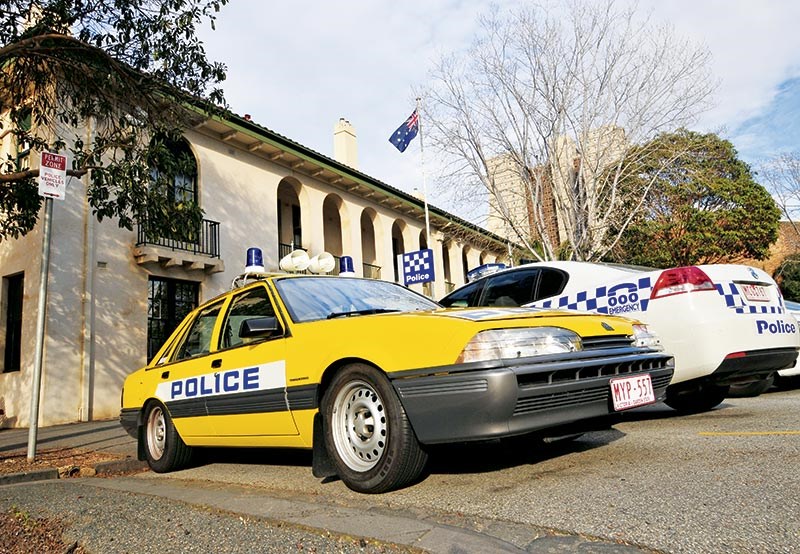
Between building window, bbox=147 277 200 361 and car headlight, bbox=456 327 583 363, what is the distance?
11.4m

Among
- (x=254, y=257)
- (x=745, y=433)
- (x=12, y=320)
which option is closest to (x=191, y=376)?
(x=745, y=433)

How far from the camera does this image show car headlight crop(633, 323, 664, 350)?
3.68 metres

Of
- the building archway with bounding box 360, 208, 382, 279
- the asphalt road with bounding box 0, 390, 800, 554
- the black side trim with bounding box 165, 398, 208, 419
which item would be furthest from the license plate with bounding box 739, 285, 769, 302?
the building archway with bounding box 360, 208, 382, 279

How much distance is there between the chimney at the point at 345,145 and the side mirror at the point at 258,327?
57.4ft

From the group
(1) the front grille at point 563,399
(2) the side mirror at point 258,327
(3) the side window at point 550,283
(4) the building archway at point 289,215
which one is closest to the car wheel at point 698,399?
(3) the side window at point 550,283

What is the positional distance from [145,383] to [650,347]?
443cm

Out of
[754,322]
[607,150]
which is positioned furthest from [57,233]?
[607,150]

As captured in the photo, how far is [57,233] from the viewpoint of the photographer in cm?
1097

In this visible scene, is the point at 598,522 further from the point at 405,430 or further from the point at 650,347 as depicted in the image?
the point at 650,347

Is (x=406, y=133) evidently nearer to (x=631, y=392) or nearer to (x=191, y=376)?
(x=191, y=376)

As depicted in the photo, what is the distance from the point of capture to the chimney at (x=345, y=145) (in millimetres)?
20766

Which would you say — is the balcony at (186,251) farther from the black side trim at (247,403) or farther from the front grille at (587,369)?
the front grille at (587,369)

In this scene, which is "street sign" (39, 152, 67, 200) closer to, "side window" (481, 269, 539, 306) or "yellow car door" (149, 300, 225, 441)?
"yellow car door" (149, 300, 225, 441)

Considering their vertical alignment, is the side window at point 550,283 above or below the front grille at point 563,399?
above
